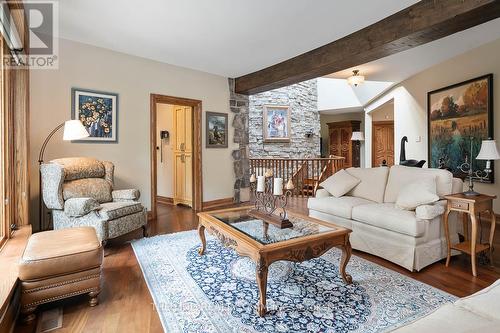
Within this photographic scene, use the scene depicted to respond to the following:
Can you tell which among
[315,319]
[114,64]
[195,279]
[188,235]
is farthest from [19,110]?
[315,319]

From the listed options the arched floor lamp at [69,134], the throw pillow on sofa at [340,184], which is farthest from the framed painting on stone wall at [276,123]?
the arched floor lamp at [69,134]

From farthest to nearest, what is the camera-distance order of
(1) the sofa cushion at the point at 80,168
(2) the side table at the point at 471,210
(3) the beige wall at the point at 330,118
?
1. (3) the beige wall at the point at 330,118
2. (1) the sofa cushion at the point at 80,168
3. (2) the side table at the point at 471,210

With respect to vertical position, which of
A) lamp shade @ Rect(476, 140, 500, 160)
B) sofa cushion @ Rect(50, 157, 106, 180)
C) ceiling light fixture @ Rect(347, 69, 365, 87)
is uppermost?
ceiling light fixture @ Rect(347, 69, 365, 87)

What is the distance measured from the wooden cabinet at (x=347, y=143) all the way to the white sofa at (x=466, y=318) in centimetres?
865

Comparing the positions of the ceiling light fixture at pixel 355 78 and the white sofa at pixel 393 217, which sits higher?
the ceiling light fixture at pixel 355 78

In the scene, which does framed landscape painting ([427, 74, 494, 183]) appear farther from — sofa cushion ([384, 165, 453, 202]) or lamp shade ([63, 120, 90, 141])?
lamp shade ([63, 120, 90, 141])

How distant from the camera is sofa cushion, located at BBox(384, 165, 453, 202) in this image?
2.79 metres

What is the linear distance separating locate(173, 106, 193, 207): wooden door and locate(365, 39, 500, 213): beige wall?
15.5 feet

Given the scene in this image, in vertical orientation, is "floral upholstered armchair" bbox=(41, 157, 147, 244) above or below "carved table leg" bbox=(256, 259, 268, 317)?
above

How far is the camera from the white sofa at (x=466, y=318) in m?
0.94

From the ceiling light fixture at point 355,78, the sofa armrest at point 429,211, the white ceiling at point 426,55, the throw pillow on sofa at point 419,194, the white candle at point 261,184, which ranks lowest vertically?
the sofa armrest at point 429,211

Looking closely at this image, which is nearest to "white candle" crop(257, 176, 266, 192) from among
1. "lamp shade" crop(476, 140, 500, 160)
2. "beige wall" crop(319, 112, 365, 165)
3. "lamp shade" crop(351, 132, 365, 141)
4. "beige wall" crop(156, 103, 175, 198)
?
"lamp shade" crop(476, 140, 500, 160)

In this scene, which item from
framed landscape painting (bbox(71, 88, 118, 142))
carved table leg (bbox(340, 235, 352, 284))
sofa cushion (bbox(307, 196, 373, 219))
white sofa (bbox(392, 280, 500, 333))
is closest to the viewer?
white sofa (bbox(392, 280, 500, 333))

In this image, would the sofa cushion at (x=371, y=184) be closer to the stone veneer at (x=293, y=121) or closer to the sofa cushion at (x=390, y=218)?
the sofa cushion at (x=390, y=218)
